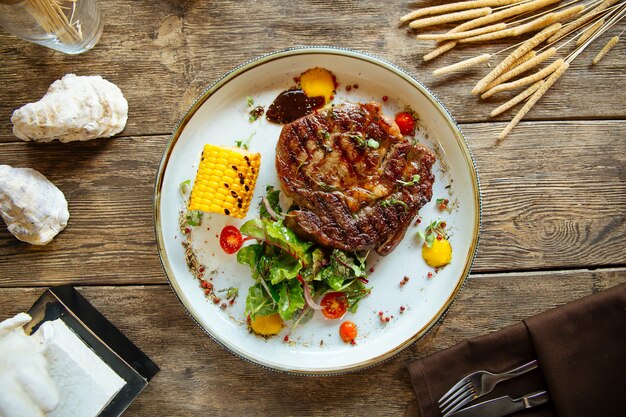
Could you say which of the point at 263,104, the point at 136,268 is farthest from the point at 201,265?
the point at 263,104

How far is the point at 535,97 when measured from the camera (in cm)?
368

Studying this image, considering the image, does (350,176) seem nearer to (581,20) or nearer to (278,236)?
(278,236)

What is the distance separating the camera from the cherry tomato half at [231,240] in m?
3.67

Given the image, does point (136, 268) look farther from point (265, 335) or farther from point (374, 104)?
point (374, 104)

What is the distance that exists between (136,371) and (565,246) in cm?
316

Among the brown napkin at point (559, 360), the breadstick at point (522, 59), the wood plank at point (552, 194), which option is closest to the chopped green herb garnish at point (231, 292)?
the brown napkin at point (559, 360)

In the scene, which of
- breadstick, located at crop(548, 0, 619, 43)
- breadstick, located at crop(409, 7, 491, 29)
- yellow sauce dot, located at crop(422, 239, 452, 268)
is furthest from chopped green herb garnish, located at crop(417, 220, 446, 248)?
breadstick, located at crop(548, 0, 619, 43)

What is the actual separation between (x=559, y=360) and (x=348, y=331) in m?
1.43

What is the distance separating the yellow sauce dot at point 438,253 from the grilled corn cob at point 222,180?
135cm

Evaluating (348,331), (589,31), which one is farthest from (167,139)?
(589,31)

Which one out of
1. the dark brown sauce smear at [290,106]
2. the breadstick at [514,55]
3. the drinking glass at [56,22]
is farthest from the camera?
the dark brown sauce smear at [290,106]

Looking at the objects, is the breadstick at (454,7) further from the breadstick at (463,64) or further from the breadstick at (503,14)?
the breadstick at (463,64)

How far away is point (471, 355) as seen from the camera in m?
3.61

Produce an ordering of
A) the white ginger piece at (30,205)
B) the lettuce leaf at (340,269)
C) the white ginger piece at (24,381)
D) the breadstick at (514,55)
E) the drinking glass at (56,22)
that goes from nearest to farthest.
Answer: the white ginger piece at (24,381) < the drinking glass at (56,22) < the lettuce leaf at (340,269) < the white ginger piece at (30,205) < the breadstick at (514,55)
